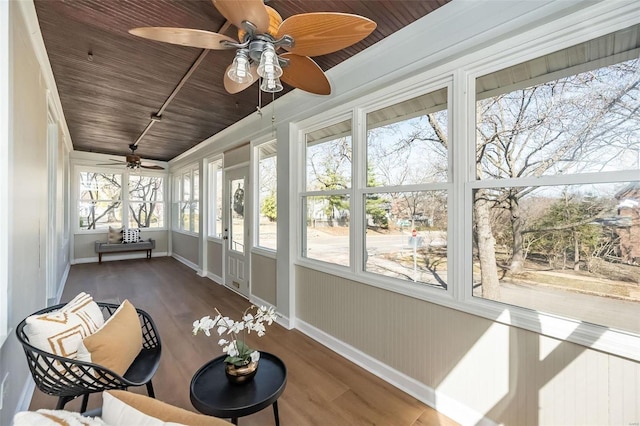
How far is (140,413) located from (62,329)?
3.25 feet

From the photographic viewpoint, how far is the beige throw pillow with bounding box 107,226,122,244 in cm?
680

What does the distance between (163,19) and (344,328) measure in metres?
2.86

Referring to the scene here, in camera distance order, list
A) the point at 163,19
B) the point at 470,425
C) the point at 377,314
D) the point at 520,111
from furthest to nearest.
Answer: the point at 377,314 → the point at 163,19 → the point at 470,425 → the point at 520,111

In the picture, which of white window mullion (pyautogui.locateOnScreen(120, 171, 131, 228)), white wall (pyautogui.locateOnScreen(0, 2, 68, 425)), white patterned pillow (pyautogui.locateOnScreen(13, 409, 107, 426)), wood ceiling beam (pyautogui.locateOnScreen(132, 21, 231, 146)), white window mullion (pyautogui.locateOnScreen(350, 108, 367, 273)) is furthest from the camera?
white window mullion (pyautogui.locateOnScreen(120, 171, 131, 228))

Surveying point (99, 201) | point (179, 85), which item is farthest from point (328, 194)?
point (99, 201)

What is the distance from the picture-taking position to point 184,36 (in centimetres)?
129

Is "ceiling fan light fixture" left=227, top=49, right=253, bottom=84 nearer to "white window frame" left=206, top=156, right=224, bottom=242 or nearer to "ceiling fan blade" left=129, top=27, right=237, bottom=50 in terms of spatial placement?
"ceiling fan blade" left=129, top=27, right=237, bottom=50

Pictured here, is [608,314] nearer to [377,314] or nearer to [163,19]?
[377,314]

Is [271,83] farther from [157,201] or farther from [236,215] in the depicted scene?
[157,201]

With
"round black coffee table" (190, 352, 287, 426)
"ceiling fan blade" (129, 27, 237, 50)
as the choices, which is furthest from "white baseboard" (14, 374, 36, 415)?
"ceiling fan blade" (129, 27, 237, 50)

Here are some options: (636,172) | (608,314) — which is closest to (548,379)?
(608,314)

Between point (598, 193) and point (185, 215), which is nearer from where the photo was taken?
point (598, 193)

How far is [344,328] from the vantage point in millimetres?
2576

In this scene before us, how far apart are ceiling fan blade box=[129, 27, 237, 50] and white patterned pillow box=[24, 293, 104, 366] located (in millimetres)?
1447
